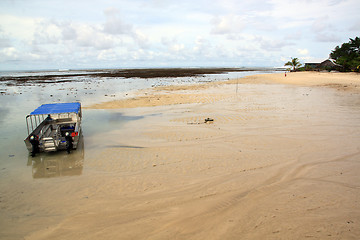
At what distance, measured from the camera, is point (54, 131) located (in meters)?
13.7

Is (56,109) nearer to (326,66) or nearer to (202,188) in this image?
(202,188)

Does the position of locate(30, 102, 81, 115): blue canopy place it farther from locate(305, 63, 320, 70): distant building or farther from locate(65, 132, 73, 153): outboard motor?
locate(305, 63, 320, 70): distant building

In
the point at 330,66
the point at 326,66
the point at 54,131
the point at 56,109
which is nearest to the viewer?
the point at 56,109

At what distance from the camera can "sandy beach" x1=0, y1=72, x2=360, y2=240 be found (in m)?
5.90

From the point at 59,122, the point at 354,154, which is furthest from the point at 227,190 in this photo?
the point at 59,122

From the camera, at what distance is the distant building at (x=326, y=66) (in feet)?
193

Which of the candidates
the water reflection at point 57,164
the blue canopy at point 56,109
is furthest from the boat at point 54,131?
the water reflection at point 57,164

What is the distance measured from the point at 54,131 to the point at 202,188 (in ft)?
34.0

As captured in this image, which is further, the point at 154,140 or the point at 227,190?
the point at 154,140

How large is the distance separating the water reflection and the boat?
13.4 inches

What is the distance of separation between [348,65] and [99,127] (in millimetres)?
58996

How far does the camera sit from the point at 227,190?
25.0 ft

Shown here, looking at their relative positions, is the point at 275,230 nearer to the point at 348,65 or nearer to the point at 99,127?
the point at 99,127

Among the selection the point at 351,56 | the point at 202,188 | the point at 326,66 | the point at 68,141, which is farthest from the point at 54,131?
the point at 326,66
